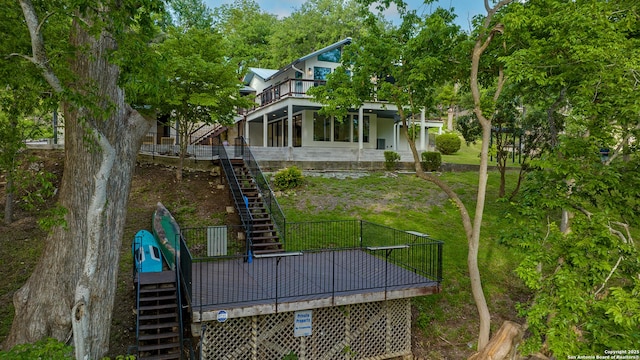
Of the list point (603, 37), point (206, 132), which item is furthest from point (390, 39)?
point (206, 132)

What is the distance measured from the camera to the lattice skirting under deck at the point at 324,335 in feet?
23.7

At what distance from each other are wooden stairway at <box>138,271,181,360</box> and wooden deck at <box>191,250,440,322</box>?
768 millimetres

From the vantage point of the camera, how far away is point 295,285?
791 centimetres

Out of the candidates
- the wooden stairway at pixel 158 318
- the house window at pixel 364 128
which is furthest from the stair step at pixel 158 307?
the house window at pixel 364 128

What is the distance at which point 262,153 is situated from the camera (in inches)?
753

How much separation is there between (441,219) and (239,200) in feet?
24.6

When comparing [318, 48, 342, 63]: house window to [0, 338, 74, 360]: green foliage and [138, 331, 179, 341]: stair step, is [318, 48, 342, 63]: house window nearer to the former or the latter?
[138, 331, 179, 341]: stair step

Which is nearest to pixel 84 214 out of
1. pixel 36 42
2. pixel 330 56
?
pixel 36 42

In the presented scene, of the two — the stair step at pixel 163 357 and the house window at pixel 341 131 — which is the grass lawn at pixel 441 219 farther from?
the stair step at pixel 163 357

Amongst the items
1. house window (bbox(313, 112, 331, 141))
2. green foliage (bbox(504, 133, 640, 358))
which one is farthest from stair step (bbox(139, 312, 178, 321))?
house window (bbox(313, 112, 331, 141))

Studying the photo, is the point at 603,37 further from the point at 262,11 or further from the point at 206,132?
the point at 262,11

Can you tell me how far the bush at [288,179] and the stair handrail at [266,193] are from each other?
153 centimetres

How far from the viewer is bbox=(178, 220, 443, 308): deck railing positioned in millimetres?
7352

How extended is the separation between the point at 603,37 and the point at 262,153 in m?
15.0
